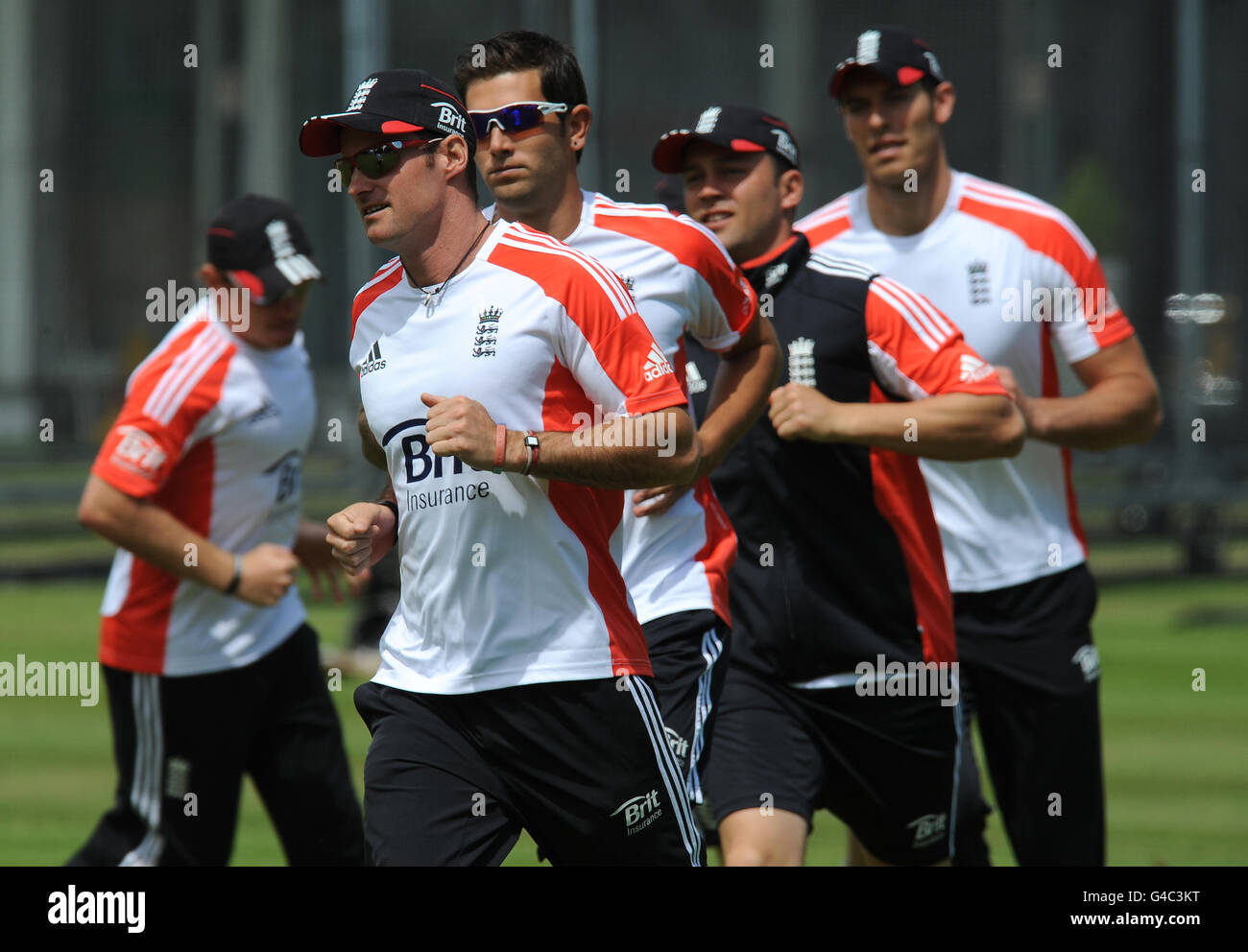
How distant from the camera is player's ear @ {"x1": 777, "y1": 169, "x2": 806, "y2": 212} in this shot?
532 cm

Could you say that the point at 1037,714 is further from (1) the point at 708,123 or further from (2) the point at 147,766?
(2) the point at 147,766

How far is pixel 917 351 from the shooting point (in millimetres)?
5066

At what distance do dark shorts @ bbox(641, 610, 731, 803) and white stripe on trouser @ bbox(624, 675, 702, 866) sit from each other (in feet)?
1.85

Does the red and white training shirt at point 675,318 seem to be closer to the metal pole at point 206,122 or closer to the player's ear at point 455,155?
the player's ear at point 455,155

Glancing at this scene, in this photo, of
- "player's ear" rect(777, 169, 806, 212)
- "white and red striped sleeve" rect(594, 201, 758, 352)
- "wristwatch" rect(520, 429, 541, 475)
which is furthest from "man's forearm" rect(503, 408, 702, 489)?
"player's ear" rect(777, 169, 806, 212)

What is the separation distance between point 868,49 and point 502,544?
114 inches

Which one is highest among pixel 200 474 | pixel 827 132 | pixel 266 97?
pixel 266 97

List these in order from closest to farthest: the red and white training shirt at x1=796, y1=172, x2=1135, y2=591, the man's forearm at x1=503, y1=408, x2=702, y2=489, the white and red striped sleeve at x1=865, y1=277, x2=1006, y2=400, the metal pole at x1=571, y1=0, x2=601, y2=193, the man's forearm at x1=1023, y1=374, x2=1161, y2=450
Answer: the man's forearm at x1=503, y1=408, x2=702, y2=489 < the white and red striped sleeve at x1=865, y1=277, x2=1006, y2=400 < the man's forearm at x1=1023, y1=374, x2=1161, y2=450 < the red and white training shirt at x1=796, y1=172, x2=1135, y2=591 < the metal pole at x1=571, y1=0, x2=601, y2=193

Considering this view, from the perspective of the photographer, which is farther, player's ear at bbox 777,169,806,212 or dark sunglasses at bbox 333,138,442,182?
player's ear at bbox 777,169,806,212

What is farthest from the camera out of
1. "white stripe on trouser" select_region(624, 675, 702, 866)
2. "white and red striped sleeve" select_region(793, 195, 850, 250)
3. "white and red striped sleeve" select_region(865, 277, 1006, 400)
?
"white and red striped sleeve" select_region(793, 195, 850, 250)

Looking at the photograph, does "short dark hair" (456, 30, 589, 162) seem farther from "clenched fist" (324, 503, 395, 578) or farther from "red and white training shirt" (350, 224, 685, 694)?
"clenched fist" (324, 503, 395, 578)

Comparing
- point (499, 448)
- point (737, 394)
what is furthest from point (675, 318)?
point (499, 448)

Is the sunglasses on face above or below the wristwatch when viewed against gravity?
above
